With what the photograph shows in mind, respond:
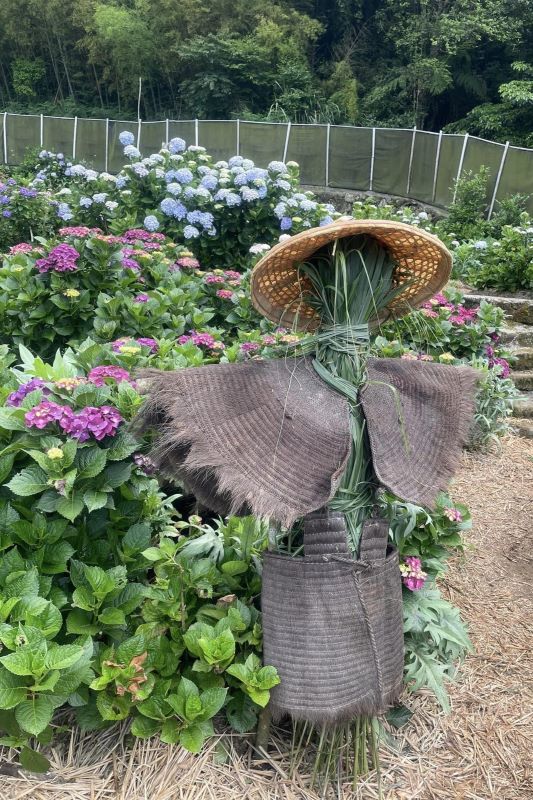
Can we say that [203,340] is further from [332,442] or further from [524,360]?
[524,360]

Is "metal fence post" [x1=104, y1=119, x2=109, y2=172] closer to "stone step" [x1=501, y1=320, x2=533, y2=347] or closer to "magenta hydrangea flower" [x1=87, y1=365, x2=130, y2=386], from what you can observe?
"stone step" [x1=501, y1=320, x2=533, y2=347]

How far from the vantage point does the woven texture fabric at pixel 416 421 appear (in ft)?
4.55

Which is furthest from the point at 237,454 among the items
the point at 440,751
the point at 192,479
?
the point at 440,751

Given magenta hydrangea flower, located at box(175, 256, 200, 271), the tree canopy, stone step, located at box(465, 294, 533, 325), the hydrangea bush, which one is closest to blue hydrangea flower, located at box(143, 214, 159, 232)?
magenta hydrangea flower, located at box(175, 256, 200, 271)

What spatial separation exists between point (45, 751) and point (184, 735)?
1.41 feet

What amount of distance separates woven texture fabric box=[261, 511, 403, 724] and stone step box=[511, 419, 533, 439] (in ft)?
11.2

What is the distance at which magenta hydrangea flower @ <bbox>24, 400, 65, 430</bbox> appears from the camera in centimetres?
158

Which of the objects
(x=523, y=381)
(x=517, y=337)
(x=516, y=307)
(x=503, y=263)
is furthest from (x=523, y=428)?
(x=503, y=263)

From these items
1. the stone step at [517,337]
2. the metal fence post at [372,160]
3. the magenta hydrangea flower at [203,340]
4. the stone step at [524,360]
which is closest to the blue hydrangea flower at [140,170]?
the magenta hydrangea flower at [203,340]

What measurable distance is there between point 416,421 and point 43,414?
90cm

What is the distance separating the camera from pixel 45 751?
167cm

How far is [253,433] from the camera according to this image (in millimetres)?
1315

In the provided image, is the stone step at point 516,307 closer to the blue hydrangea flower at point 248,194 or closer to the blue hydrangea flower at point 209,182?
the blue hydrangea flower at point 248,194

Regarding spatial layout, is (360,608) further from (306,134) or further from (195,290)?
(306,134)
